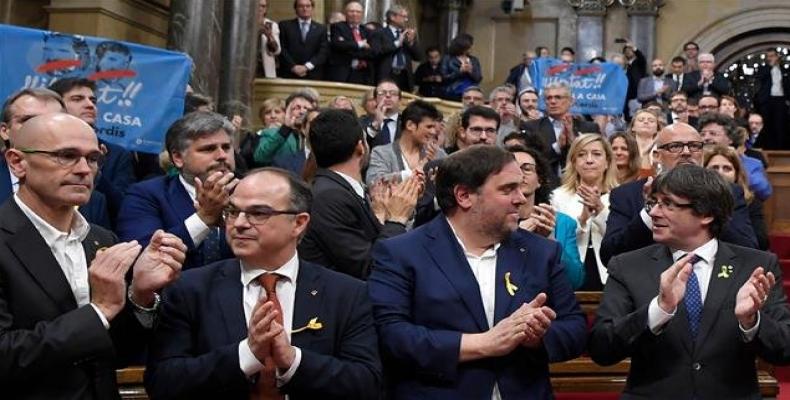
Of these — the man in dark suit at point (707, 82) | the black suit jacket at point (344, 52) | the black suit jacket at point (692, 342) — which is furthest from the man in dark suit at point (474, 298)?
the man in dark suit at point (707, 82)

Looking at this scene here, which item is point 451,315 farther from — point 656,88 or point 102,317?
point 656,88

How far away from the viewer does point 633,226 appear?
478 centimetres

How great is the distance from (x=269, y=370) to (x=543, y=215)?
1764mm

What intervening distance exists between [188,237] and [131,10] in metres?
7.90

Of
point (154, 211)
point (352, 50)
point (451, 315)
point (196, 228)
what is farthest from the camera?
point (352, 50)

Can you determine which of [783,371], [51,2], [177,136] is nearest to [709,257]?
[177,136]

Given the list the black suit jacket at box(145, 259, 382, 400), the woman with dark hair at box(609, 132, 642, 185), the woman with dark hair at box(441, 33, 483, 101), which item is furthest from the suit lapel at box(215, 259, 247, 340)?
the woman with dark hair at box(441, 33, 483, 101)

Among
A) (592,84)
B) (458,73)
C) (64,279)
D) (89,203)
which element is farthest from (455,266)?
(458,73)

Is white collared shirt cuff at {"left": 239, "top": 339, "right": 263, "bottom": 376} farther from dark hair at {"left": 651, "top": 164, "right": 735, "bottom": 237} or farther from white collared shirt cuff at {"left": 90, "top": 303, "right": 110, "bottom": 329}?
dark hair at {"left": 651, "top": 164, "right": 735, "bottom": 237}

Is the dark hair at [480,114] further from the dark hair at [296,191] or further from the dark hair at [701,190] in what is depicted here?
the dark hair at [296,191]

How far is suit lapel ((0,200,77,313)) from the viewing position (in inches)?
123

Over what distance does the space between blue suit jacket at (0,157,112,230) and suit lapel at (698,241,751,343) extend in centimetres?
228

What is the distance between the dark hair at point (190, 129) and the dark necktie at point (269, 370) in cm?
127

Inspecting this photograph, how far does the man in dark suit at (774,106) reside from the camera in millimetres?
15594
